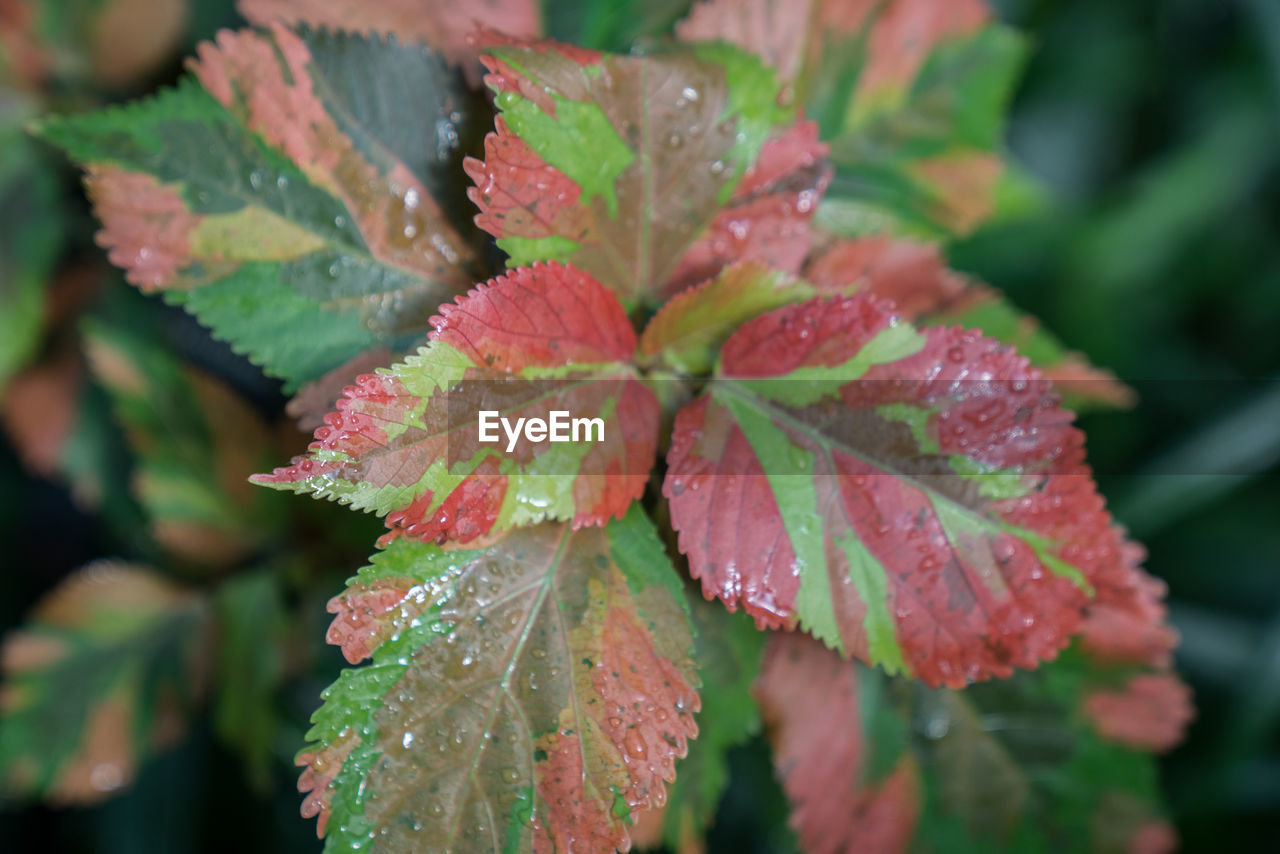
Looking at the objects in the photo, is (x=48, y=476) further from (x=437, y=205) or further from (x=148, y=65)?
(x=437, y=205)

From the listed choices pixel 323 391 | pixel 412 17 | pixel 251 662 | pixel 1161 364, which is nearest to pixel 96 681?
pixel 251 662

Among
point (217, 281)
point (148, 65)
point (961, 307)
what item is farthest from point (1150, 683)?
point (148, 65)

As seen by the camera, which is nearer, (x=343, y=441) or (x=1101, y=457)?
(x=343, y=441)

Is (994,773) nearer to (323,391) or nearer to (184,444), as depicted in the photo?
(323,391)

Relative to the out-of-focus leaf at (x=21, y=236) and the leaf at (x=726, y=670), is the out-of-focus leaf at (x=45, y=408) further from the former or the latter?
the leaf at (x=726, y=670)

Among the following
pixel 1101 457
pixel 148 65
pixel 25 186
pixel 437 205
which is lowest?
pixel 1101 457

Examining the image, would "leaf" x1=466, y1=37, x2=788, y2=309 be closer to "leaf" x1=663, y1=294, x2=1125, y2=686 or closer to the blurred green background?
"leaf" x1=663, y1=294, x2=1125, y2=686

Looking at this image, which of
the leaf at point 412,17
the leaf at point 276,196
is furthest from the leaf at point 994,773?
the leaf at point 412,17
